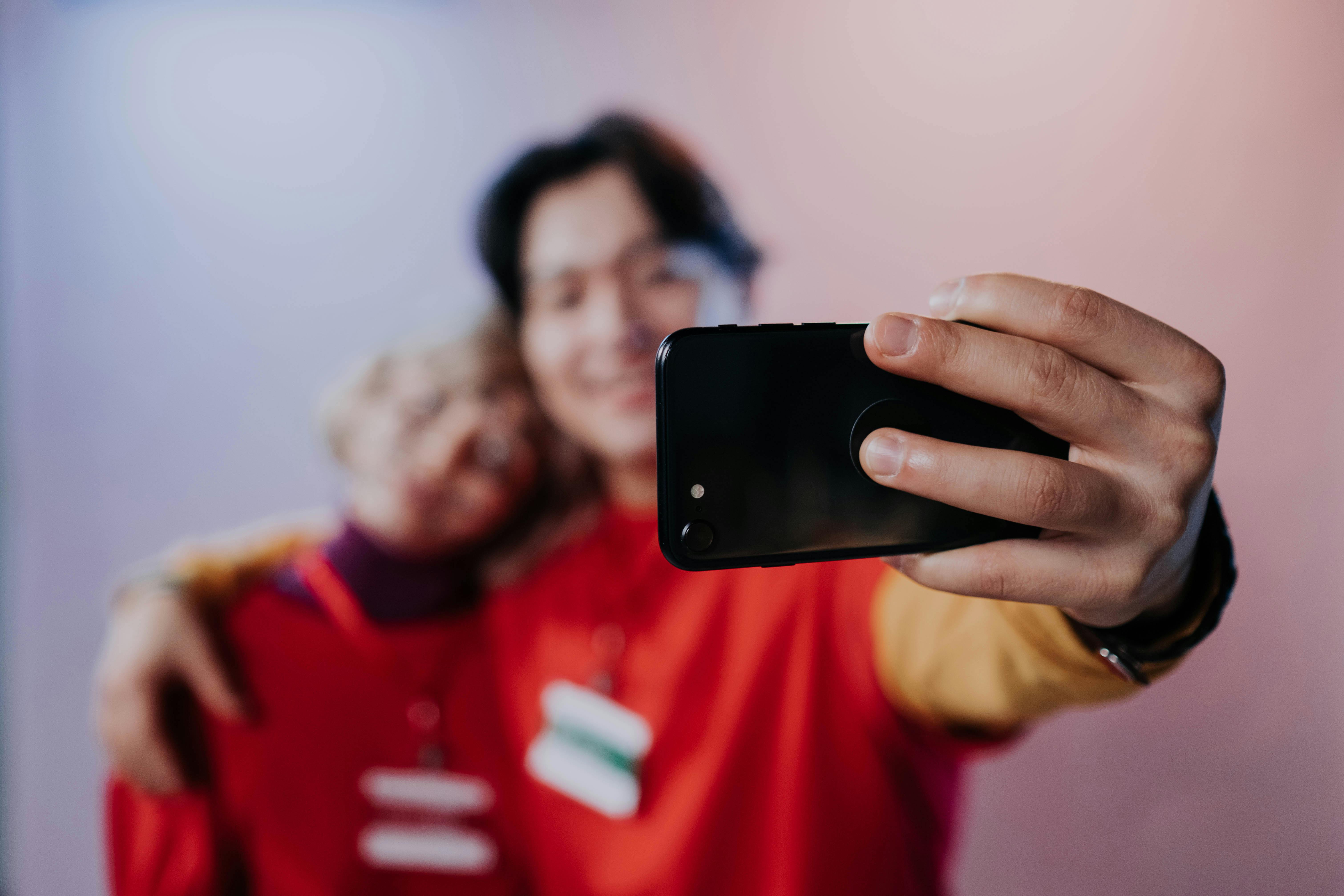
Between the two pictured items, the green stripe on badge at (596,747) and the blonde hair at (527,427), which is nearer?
the green stripe on badge at (596,747)

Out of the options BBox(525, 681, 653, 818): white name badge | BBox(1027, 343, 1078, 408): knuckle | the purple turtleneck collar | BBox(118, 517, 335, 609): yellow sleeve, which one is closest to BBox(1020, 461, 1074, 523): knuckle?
BBox(1027, 343, 1078, 408): knuckle

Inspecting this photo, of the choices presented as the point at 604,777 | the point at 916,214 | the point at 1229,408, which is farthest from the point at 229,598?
the point at 1229,408

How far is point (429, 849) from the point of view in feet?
3.40

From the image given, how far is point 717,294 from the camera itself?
98cm

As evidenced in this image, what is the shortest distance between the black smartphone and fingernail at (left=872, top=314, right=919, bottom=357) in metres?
0.05

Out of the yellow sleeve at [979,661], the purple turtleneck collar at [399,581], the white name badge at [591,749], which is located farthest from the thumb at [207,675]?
the yellow sleeve at [979,661]

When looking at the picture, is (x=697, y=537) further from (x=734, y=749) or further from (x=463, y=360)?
(x=463, y=360)

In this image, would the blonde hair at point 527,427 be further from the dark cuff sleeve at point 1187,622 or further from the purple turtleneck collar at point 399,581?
the dark cuff sleeve at point 1187,622

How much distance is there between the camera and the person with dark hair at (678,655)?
2.32 ft

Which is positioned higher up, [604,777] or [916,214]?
[916,214]

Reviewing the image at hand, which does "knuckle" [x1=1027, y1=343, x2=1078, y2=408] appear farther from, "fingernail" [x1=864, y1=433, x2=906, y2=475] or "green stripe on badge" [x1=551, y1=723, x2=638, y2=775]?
"green stripe on badge" [x1=551, y1=723, x2=638, y2=775]

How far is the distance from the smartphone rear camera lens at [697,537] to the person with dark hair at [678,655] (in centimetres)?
15

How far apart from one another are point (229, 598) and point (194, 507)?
0.15 metres

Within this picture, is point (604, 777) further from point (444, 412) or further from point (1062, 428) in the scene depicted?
point (1062, 428)
